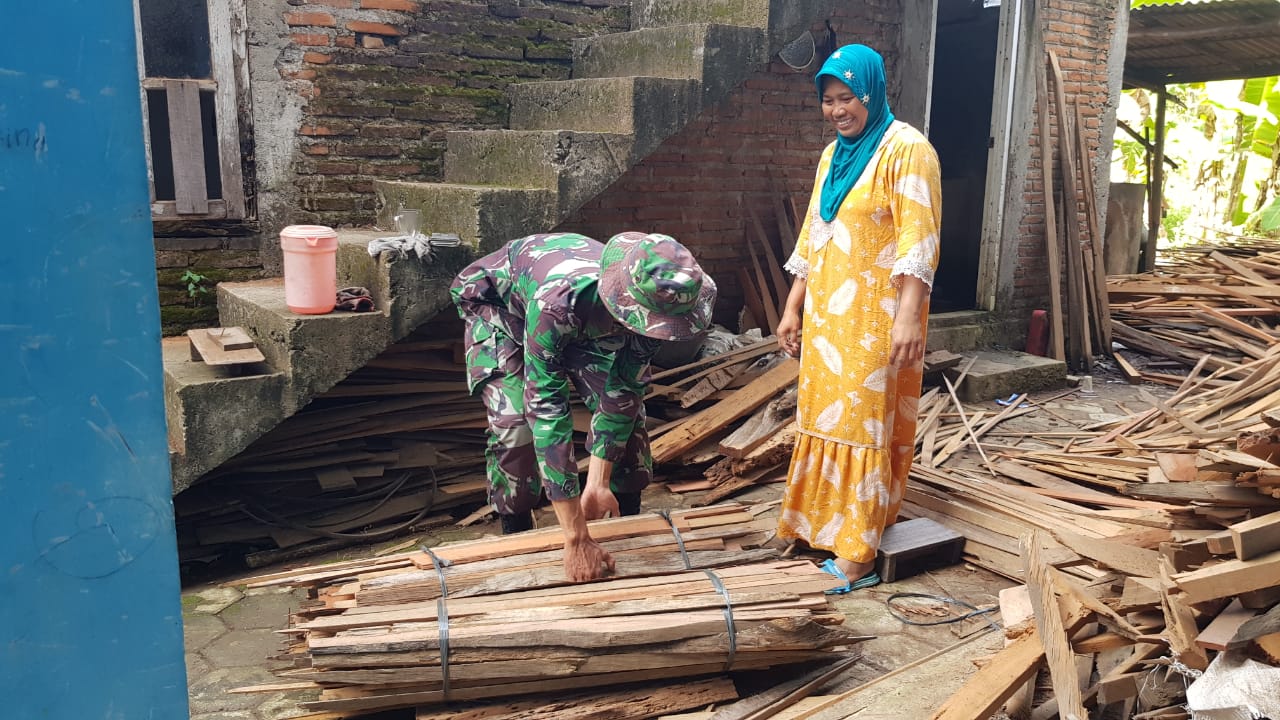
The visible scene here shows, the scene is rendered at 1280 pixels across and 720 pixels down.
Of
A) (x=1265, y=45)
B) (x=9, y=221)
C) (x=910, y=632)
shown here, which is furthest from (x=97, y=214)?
(x=1265, y=45)

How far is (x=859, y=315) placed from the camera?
383 centimetres

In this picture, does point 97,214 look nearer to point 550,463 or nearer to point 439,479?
point 550,463

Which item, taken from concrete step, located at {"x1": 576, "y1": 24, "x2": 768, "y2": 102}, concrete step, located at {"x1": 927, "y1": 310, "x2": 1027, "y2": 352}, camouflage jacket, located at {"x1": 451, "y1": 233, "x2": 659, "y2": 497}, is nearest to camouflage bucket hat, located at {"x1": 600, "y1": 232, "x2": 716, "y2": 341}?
camouflage jacket, located at {"x1": 451, "y1": 233, "x2": 659, "y2": 497}

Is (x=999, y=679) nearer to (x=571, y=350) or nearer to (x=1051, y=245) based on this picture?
(x=571, y=350)

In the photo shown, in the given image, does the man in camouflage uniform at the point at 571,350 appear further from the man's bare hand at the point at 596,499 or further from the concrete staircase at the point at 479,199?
the concrete staircase at the point at 479,199

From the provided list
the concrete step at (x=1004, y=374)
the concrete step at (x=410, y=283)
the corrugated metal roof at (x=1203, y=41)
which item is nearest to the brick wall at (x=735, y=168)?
the concrete step at (x=1004, y=374)

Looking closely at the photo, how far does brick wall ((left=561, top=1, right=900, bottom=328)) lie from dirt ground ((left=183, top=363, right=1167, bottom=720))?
259 centimetres

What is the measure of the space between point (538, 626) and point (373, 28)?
3.76 meters

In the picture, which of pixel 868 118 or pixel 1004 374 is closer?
pixel 868 118

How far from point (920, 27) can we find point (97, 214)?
295 inches

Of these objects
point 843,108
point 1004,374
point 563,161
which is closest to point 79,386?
point 843,108

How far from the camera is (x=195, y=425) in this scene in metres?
3.98

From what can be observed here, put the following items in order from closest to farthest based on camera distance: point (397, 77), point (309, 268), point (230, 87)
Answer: point (309, 268), point (230, 87), point (397, 77)

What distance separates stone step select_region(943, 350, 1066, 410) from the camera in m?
7.02
